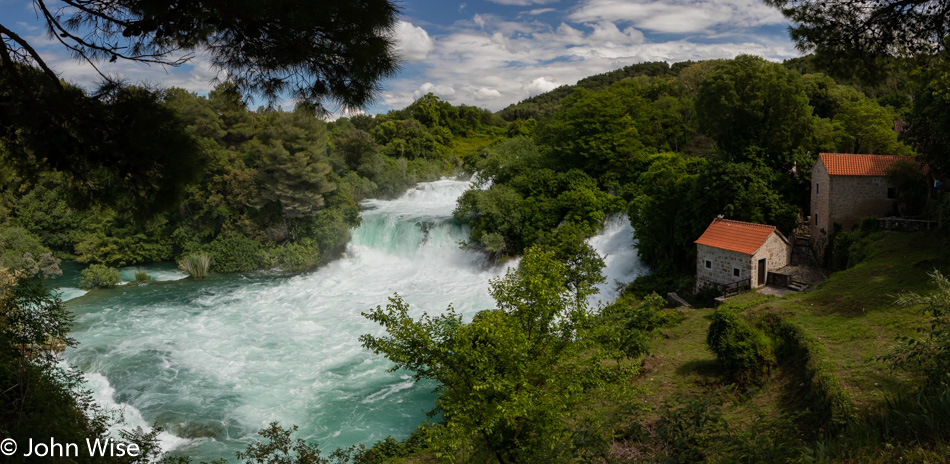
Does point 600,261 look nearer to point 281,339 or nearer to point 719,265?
point 719,265

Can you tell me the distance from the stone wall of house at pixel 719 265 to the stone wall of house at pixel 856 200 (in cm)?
331

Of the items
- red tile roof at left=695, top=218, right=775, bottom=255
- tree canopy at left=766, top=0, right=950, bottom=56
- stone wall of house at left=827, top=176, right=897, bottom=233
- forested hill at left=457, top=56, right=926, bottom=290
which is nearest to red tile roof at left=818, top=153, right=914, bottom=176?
stone wall of house at left=827, top=176, right=897, bottom=233

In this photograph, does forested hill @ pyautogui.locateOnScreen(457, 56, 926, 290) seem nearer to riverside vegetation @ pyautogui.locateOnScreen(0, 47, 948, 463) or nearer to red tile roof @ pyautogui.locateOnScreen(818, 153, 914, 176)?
riverside vegetation @ pyautogui.locateOnScreen(0, 47, 948, 463)

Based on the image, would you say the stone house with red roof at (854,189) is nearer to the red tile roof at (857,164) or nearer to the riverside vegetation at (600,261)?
the red tile roof at (857,164)

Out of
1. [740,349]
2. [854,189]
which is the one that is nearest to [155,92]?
[740,349]

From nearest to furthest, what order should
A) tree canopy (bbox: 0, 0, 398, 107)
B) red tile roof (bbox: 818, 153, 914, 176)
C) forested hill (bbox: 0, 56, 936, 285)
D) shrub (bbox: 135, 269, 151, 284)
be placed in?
tree canopy (bbox: 0, 0, 398, 107) → red tile roof (bbox: 818, 153, 914, 176) → forested hill (bbox: 0, 56, 936, 285) → shrub (bbox: 135, 269, 151, 284)

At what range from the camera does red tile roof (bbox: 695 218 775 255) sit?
50.1 ft

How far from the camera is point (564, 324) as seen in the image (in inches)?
314

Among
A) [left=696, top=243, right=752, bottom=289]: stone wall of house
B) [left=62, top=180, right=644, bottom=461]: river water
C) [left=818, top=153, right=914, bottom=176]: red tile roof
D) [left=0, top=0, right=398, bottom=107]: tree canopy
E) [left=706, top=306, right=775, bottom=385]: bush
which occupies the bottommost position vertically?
[left=62, top=180, right=644, bottom=461]: river water

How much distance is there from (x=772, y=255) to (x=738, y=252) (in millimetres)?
1295

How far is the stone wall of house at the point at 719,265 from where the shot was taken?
15367mm

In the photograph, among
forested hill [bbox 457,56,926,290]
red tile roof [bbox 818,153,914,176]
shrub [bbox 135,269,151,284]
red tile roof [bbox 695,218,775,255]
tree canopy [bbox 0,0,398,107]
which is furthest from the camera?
shrub [bbox 135,269,151,284]

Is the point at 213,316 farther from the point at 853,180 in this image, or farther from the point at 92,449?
the point at 853,180

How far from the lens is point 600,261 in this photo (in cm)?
1800
